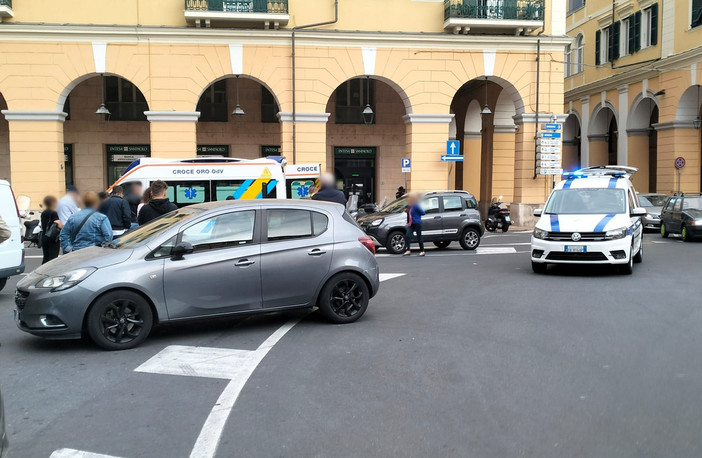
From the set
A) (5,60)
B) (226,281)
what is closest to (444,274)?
(226,281)

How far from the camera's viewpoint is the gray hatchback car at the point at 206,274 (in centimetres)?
673

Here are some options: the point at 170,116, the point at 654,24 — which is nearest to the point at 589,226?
the point at 170,116

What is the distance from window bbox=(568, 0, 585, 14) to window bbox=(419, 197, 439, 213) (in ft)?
91.7

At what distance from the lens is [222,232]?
7562mm

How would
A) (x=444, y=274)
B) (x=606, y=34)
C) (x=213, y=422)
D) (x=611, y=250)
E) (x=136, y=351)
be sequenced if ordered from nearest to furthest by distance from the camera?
(x=213, y=422) < (x=136, y=351) < (x=611, y=250) < (x=444, y=274) < (x=606, y=34)

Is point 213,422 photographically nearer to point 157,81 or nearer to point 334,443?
point 334,443

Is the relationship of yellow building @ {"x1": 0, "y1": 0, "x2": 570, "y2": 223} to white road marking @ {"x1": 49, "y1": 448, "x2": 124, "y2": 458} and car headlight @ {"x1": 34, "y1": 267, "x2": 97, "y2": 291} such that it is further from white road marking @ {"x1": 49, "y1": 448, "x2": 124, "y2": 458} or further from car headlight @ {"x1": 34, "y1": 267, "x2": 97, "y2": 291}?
white road marking @ {"x1": 49, "y1": 448, "x2": 124, "y2": 458}

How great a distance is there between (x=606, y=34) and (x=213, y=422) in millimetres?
38260

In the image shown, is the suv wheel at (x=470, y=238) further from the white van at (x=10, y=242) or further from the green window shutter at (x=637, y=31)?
the green window shutter at (x=637, y=31)

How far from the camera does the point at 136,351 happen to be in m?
6.90

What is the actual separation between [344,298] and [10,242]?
5.56 m

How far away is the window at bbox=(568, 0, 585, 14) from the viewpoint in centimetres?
4092

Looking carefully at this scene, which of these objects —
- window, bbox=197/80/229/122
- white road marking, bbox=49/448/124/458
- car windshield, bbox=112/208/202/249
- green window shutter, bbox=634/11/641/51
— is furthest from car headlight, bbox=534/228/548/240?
green window shutter, bbox=634/11/641/51

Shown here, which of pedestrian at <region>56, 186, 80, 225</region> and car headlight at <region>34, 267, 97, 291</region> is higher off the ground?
pedestrian at <region>56, 186, 80, 225</region>
